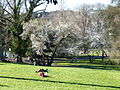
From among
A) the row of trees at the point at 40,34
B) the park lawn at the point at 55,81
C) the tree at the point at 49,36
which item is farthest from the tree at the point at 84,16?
the park lawn at the point at 55,81

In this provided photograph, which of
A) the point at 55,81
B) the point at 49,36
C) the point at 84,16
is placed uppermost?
the point at 84,16

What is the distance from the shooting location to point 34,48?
31.5 metres

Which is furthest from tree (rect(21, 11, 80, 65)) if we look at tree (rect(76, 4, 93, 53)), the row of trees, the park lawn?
tree (rect(76, 4, 93, 53))

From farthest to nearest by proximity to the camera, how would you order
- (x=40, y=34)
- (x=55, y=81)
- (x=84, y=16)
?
(x=84, y=16), (x=40, y=34), (x=55, y=81)

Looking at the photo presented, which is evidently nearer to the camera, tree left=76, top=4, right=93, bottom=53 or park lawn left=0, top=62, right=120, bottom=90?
park lawn left=0, top=62, right=120, bottom=90

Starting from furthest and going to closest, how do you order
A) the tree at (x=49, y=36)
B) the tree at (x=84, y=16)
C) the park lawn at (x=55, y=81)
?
the tree at (x=84, y=16) → the tree at (x=49, y=36) → the park lawn at (x=55, y=81)

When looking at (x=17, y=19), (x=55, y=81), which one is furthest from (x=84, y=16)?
(x=55, y=81)

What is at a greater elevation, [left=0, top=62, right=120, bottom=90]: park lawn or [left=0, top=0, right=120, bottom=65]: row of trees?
[left=0, top=0, right=120, bottom=65]: row of trees

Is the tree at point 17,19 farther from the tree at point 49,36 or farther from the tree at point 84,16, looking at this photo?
the tree at point 84,16

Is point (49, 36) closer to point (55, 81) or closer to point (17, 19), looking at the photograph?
point (17, 19)

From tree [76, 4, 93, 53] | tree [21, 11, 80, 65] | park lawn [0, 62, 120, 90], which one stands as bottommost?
park lawn [0, 62, 120, 90]

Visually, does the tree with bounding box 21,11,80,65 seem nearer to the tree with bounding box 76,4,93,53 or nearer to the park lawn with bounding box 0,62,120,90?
the park lawn with bounding box 0,62,120,90

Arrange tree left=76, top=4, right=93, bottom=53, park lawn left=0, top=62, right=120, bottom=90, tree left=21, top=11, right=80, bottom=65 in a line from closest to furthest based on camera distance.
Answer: park lawn left=0, top=62, right=120, bottom=90
tree left=21, top=11, right=80, bottom=65
tree left=76, top=4, right=93, bottom=53

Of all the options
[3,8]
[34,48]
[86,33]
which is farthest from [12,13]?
[86,33]
